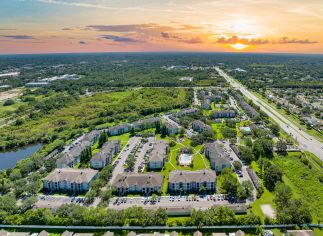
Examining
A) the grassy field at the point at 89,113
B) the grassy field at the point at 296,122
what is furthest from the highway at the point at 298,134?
the grassy field at the point at 89,113

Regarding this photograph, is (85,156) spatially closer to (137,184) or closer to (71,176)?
(71,176)

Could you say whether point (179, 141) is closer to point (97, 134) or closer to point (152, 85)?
point (97, 134)

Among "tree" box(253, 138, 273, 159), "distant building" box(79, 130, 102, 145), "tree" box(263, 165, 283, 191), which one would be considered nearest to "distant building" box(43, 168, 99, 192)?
"distant building" box(79, 130, 102, 145)

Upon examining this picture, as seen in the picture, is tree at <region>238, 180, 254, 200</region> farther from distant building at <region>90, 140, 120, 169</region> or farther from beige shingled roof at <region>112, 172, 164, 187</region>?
distant building at <region>90, 140, 120, 169</region>

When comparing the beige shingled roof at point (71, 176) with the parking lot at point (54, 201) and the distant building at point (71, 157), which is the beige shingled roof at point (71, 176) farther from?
the distant building at point (71, 157)

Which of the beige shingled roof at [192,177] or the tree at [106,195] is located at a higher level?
the beige shingled roof at [192,177]

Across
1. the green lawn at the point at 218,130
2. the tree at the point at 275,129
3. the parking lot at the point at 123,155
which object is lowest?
the parking lot at the point at 123,155

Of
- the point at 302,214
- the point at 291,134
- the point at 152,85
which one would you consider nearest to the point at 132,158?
the point at 302,214
